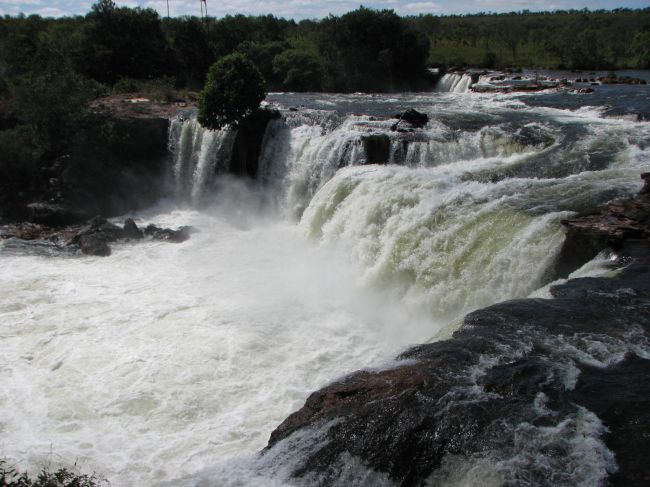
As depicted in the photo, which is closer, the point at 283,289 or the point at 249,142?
the point at 283,289

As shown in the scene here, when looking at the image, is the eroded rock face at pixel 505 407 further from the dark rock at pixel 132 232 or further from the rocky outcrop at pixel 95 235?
the dark rock at pixel 132 232

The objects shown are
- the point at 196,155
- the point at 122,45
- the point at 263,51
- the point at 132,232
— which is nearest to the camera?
the point at 132,232

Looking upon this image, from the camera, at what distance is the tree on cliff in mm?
→ 22953

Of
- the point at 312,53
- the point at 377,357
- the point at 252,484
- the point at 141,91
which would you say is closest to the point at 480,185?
the point at 377,357

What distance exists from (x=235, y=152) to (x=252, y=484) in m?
18.5

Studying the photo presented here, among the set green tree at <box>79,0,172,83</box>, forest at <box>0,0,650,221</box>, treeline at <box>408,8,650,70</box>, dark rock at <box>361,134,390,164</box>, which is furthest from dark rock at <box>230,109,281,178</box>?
treeline at <box>408,8,650,70</box>

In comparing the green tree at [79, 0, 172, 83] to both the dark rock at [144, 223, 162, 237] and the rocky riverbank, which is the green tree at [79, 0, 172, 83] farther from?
the rocky riverbank

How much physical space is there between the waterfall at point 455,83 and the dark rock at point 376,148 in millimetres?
20300

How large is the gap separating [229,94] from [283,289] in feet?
35.3

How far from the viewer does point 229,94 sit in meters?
22.9

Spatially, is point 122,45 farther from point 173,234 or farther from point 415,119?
point 415,119

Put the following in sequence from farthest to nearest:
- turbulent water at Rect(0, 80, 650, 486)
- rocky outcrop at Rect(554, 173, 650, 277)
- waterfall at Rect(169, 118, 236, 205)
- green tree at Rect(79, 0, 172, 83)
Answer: green tree at Rect(79, 0, 172, 83) → waterfall at Rect(169, 118, 236, 205) → rocky outcrop at Rect(554, 173, 650, 277) → turbulent water at Rect(0, 80, 650, 486)

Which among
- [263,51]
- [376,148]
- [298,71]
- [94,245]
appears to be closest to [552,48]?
[298,71]

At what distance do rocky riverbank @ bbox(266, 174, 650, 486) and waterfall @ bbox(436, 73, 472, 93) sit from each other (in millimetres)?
31361
